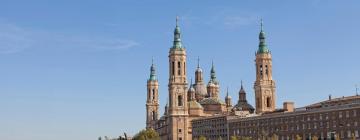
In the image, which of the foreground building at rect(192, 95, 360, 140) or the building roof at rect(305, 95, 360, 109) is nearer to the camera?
the foreground building at rect(192, 95, 360, 140)

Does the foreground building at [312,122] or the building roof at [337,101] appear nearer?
the foreground building at [312,122]

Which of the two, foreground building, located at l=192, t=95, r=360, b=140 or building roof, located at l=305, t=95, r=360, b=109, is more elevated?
building roof, located at l=305, t=95, r=360, b=109

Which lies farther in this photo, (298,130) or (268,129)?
(268,129)

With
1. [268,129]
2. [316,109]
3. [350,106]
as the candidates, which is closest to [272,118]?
[268,129]

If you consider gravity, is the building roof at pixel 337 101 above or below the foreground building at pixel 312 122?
above

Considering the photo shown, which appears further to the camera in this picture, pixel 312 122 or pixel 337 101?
pixel 337 101

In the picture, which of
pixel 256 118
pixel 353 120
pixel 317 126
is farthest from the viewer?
pixel 256 118

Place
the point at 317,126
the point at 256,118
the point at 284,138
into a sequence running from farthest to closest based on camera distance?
the point at 256,118 < the point at 284,138 < the point at 317,126

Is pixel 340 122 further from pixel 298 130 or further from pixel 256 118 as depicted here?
pixel 256 118

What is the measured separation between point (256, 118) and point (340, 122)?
36655 millimetres

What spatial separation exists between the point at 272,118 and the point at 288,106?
12.3m

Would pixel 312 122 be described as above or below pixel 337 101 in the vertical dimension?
below

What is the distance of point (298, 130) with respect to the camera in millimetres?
170750

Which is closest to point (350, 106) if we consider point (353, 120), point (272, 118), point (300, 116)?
point (353, 120)
